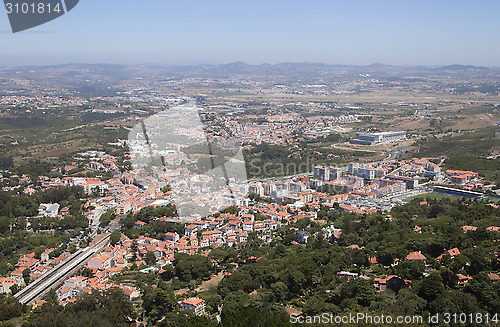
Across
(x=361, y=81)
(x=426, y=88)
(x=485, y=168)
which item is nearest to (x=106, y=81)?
(x=361, y=81)

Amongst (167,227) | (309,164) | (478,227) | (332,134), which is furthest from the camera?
(332,134)

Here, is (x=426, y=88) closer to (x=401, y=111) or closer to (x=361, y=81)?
(x=361, y=81)

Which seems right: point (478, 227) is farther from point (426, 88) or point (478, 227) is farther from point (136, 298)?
point (426, 88)

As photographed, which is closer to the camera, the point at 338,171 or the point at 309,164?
the point at 338,171

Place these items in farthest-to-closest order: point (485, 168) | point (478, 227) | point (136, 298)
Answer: point (485, 168) < point (478, 227) < point (136, 298)

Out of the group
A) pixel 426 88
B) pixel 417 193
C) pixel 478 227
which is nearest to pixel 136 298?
pixel 478 227

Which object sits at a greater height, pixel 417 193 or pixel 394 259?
pixel 394 259
